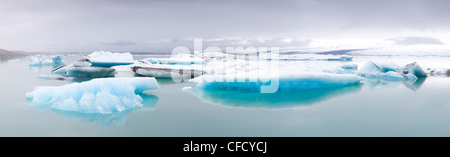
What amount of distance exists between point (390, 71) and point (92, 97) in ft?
23.4

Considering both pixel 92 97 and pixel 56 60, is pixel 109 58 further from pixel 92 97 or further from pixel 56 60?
pixel 92 97

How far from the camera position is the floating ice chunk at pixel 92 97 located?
3082 millimetres

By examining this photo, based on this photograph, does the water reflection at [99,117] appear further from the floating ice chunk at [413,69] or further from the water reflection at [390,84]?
the floating ice chunk at [413,69]

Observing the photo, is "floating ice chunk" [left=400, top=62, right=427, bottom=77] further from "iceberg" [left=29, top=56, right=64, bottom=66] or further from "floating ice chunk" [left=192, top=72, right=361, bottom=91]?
"iceberg" [left=29, top=56, right=64, bottom=66]

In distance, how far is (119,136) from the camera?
2312mm

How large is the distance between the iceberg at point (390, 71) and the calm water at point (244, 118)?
3564mm

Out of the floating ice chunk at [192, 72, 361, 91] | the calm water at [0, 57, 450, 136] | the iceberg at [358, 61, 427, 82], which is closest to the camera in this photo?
the calm water at [0, 57, 450, 136]

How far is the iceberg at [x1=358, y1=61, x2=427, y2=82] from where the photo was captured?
748cm

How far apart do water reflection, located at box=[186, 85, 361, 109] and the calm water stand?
1 cm

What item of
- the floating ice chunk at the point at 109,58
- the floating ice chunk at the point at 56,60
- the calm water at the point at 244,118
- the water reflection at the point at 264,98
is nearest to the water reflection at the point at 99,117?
the calm water at the point at 244,118

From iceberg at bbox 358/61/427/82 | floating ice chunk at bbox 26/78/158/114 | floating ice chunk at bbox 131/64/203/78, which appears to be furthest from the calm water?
iceberg at bbox 358/61/427/82

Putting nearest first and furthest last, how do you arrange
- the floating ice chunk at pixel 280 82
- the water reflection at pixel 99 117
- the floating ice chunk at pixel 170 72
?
the water reflection at pixel 99 117 < the floating ice chunk at pixel 280 82 < the floating ice chunk at pixel 170 72
